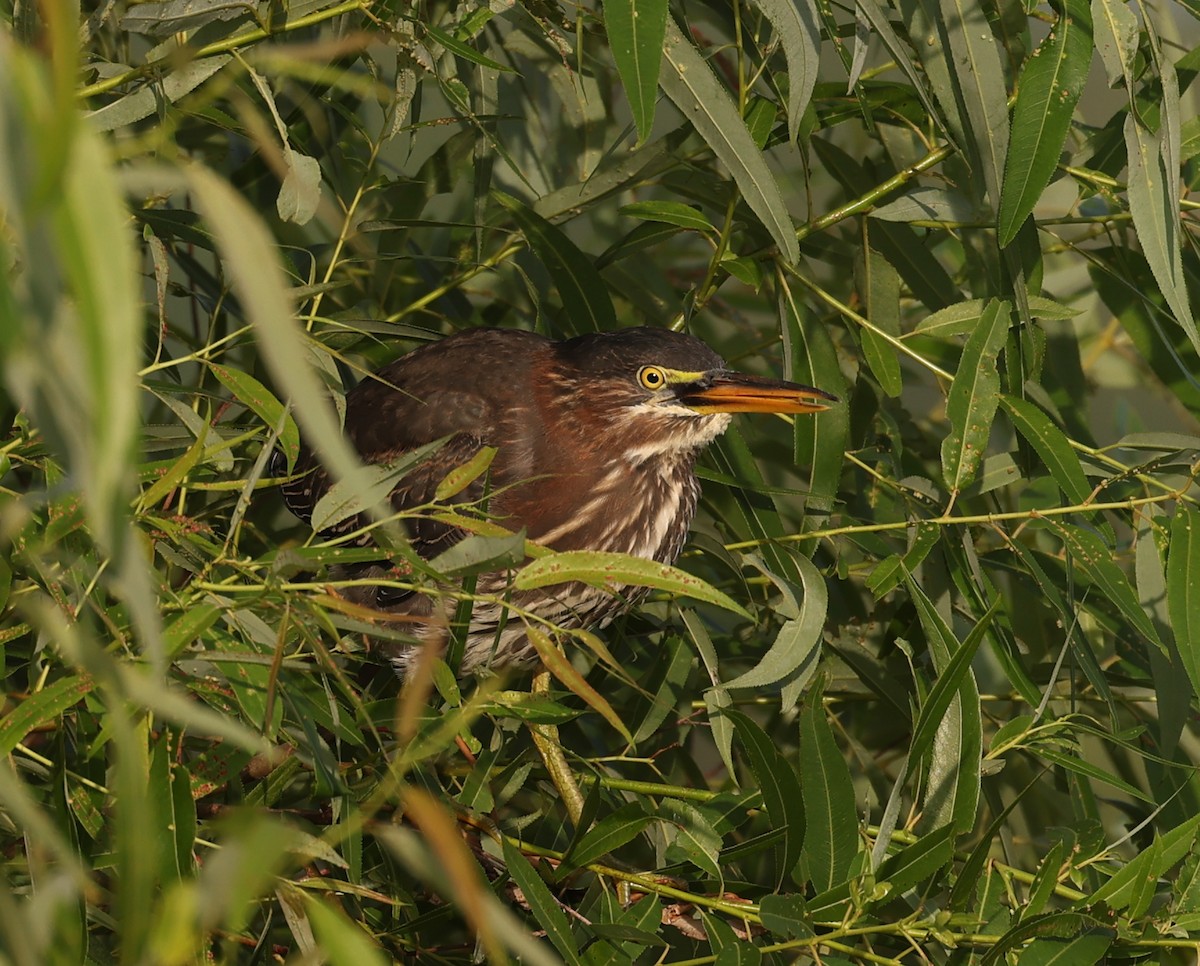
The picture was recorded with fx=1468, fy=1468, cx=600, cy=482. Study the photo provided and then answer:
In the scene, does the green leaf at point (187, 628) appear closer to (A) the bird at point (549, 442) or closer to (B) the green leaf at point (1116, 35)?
(A) the bird at point (549, 442)

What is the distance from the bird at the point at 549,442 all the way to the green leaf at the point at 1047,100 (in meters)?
0.77

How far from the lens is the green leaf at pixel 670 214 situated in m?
2.89

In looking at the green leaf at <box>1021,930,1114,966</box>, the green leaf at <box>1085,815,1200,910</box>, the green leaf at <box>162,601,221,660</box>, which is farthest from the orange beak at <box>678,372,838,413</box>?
the green leaf at <box>162,601,221,660</box>

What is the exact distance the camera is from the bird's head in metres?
3.09

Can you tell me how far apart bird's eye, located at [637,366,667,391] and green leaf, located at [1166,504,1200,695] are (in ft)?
3.73

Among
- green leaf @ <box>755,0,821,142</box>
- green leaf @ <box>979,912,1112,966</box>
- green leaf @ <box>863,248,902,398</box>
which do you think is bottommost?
green leaf @ <box>979,912,1112,966</box>

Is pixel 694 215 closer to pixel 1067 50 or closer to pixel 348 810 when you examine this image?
pixel 1067 50

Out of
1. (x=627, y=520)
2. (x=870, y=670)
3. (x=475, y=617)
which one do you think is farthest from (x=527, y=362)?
Answer: (x=870, y=670)

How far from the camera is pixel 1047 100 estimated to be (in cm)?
254

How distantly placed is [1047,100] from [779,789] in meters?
1.27

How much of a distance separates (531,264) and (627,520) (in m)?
0.63

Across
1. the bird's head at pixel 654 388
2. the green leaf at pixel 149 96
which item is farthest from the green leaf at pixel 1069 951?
the green leaf at pixel 149 96

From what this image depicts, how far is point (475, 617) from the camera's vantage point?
10.1 ft

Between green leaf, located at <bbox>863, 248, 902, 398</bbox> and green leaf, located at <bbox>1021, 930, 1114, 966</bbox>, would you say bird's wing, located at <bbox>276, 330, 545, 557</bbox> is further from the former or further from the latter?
green leaf, located at <bbox>1021, 930, 1114, 966</bbox>
